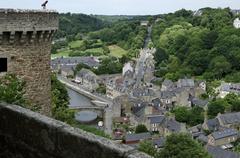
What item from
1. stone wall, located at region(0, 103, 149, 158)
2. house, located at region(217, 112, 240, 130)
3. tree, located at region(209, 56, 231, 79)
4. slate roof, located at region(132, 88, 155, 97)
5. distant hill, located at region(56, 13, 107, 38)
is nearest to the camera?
stone wall, located at region(0, 103, 149, 158)

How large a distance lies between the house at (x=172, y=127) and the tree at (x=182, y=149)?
12.9 m

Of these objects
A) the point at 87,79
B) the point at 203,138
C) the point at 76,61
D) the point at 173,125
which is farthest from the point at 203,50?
the point at 203,138

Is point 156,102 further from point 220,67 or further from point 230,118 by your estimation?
point 220,67

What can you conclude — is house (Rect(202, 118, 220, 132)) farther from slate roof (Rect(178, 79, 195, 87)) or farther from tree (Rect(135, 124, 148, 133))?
slate roof (Rect(178, 79, 195, 87))

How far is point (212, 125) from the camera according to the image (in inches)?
2463

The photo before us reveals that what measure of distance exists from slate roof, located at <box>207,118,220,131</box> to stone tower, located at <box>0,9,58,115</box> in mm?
51835

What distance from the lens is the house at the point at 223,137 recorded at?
186 feet

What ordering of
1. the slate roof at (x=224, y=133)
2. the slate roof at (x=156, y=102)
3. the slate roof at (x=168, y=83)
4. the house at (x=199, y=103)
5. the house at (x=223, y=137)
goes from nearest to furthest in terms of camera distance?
1. the house at (x=223, y=137)
2. the slate roof at (x=224, y=133)
3. the house at (x=199, y=103)
4. the slate roof at (x=156, y=102)
5. the slate roof at (x=168, y=83)

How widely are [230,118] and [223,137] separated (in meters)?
8.44

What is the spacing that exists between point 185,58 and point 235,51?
45.6 feet

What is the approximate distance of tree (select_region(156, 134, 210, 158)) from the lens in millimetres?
42594

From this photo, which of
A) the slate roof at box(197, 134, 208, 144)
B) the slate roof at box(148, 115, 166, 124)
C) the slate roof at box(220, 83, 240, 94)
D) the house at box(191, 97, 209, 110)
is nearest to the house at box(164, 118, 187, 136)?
the slate roof at box(148, 115, 166, 124)

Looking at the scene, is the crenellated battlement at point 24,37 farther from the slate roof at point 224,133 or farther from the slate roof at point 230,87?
the slate roof at point 230,87

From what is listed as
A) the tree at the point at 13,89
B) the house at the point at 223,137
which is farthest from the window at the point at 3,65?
the house at the point at 223,137
